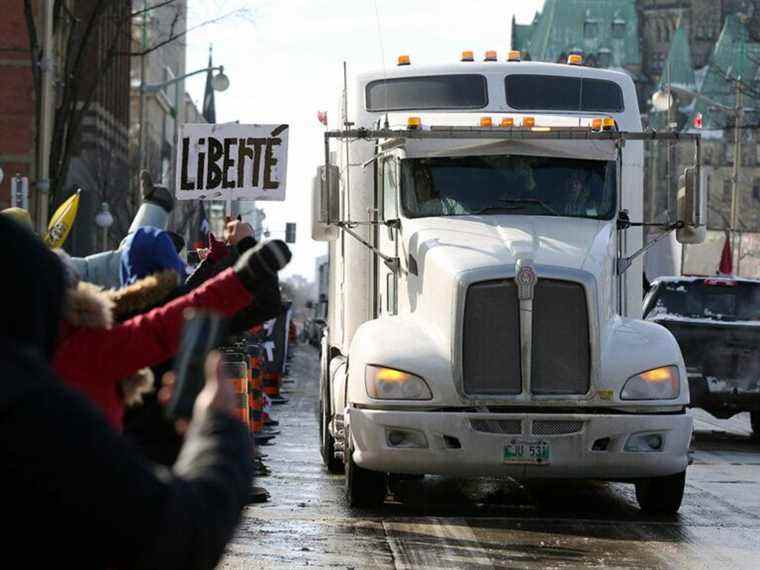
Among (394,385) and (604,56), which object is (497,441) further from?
(604,56)

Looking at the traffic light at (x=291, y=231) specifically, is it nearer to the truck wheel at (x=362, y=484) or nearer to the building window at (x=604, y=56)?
the truck wheel at (x=362, y=484)

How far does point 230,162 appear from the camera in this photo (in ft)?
56.4

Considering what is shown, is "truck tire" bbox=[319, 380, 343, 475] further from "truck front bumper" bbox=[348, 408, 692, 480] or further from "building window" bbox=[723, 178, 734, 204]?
"building window" bbox=[723, 178, 734, 204]

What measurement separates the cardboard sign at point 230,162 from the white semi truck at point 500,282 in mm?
2490

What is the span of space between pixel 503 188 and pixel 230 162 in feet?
14.9

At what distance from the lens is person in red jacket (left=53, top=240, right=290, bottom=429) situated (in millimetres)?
3783

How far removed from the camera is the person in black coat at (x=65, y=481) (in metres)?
2.37

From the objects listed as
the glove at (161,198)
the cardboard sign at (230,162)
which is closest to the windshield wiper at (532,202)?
the cardboard sign at (230,162)

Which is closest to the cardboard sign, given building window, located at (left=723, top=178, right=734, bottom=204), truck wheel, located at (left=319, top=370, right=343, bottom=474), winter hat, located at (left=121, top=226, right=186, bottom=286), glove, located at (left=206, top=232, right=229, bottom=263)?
truck wheel, located at (left=319, top=370, right=343, bottom=474)

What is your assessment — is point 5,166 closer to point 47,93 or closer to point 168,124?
point 47,93

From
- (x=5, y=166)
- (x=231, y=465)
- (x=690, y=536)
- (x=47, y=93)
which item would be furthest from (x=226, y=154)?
(x=5, y=166)

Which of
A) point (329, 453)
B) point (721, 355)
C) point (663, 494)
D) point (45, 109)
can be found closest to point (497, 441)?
point (663, 494)

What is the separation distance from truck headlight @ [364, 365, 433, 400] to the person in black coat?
9310 millimetres

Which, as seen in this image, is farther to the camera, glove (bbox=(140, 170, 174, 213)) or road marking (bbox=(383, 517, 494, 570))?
road marking (bbox=(383, 517, 494, 570))
